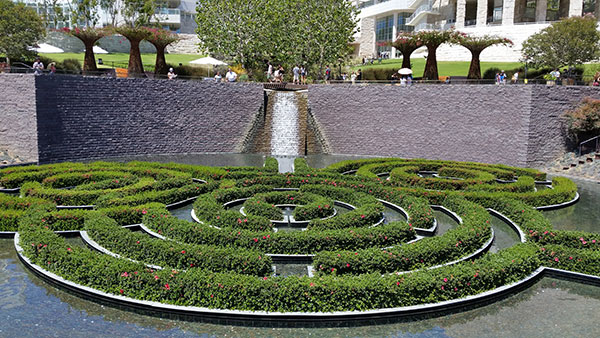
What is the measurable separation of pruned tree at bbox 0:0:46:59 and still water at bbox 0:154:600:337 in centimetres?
3535

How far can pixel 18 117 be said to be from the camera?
1120 inches

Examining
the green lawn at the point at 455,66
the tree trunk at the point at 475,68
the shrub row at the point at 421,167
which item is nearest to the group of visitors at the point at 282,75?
the tree trunk at the point at 475,68

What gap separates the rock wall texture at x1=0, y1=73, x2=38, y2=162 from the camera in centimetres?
2808

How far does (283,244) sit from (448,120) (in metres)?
20.6

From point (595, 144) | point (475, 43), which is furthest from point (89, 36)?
point (595, 144)

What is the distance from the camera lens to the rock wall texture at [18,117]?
28078 mm

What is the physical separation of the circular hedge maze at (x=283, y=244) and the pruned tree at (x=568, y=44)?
22050 millimetres

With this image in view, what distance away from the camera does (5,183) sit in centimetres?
2112

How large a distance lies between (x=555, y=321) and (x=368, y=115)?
2409 centimetres

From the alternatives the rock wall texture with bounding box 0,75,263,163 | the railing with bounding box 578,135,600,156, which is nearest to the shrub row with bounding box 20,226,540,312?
the rock wall texture with bounding box 0,75,263,163

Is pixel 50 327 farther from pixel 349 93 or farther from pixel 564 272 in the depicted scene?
pixel 349 93

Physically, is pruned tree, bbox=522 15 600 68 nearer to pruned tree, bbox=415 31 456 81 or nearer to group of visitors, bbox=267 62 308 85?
pruned tree, bbox=415 31 456 81

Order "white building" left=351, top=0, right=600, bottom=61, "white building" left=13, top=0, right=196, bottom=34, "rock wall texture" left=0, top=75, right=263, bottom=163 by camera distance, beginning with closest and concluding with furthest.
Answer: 1. "rock wall texture" left=0, top=75, right=263, bottom=163
2. "white building" left=351, top=0, right=600, bottom=61
3. "white building" left=13, top=0, right=196, bottom=34

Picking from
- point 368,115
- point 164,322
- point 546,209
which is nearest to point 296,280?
point 164,322
